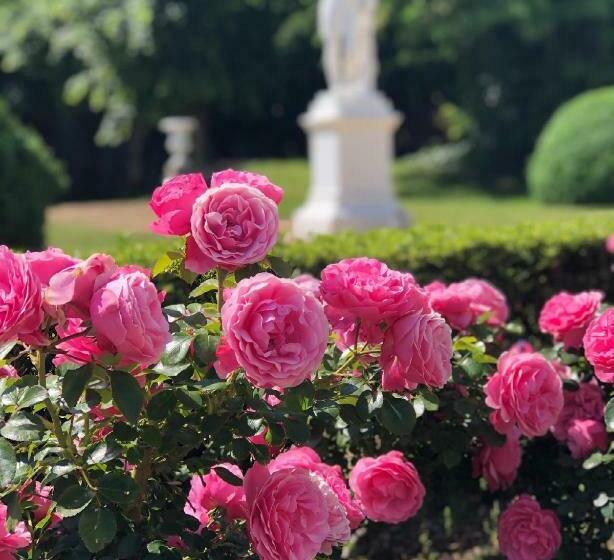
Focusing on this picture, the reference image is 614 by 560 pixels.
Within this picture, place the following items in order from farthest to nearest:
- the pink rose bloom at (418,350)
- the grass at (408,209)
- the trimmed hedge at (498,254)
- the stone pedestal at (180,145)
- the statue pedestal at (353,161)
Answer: the stone pedestal at (180,145) < the grass at (408,209) < the statue pedestal at (353,161) < the trimmed hedge at (498,254) < the pink rose bloom at (418,350)

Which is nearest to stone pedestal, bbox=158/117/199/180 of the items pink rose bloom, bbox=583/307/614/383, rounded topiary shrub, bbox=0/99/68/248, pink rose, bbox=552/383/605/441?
rounded topiary shrub, bbox=0/99/68/248

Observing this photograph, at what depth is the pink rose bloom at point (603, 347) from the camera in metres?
2.05

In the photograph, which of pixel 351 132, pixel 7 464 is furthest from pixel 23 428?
pixel 351 132

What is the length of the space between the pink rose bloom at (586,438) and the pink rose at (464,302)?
373mm

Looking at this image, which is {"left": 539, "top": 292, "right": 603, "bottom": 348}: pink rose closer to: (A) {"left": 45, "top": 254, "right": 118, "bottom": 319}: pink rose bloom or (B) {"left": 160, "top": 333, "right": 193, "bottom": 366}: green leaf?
(B) {"left": 160, "top": 333, "right": 193, "bottom": 366}: green leaf

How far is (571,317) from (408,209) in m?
11.9

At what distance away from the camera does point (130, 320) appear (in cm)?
143

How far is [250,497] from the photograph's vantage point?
5.56ft

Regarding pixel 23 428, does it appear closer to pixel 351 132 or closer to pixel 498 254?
pixel 498 254

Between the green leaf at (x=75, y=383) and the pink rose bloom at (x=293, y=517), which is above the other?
the green leaf at (x=75, y=383)

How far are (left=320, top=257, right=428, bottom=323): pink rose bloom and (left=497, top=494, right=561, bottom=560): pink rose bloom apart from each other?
814 mm

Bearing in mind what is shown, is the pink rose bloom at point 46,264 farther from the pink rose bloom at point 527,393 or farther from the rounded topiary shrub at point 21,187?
the rounded topiary shrub at point 21,187

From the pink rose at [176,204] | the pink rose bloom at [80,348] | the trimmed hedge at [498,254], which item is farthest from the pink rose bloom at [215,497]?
the trimmed hedge at [498,254]

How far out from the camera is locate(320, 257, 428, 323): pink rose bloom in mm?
1678
